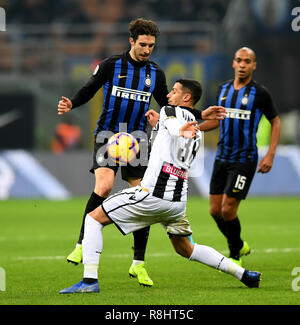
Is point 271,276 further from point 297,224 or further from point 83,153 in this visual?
point 83,153

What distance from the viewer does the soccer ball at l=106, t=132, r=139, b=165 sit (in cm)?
714

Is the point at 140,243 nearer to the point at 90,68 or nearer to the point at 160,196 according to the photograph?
the point at 160,196

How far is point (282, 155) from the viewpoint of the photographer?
1938cm

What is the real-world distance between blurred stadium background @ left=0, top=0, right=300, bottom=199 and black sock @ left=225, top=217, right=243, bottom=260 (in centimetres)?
854

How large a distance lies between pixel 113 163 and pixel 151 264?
180 cm

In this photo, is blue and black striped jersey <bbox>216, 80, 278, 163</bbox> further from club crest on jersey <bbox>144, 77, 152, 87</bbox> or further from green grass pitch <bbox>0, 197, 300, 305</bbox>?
club crest on jersey <bbox>144, 77, 152, 87</bbox>

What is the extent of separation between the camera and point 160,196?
631cm

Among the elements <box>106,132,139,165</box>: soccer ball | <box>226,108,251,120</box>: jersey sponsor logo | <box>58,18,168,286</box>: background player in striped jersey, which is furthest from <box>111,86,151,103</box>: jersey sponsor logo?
<box>226,108,251,120</box>: jersey sponsor logo

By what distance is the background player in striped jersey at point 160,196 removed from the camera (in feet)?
20.7

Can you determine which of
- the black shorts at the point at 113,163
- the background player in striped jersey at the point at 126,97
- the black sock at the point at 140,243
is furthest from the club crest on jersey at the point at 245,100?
the black sock at the point at 140,243

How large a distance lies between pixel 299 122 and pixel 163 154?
582 inches

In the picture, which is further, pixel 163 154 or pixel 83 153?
pixel 83 153

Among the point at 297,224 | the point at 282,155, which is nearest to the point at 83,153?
the point at 282,155

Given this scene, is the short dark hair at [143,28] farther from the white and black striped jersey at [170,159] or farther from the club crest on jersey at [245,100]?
the club crest on jersey at [245,100]
